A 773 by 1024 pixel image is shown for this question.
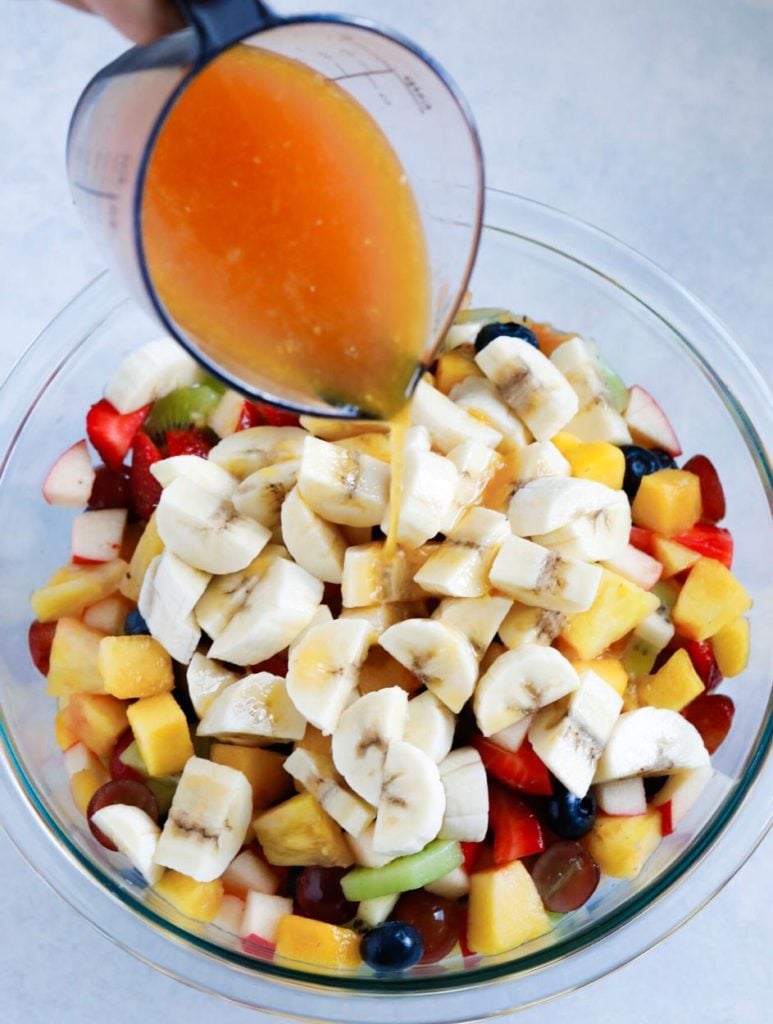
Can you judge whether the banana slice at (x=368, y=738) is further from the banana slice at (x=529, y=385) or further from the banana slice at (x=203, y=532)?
the banana slice at (x=529, y=385)

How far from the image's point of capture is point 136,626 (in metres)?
1.90

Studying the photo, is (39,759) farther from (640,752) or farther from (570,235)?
(570,235)

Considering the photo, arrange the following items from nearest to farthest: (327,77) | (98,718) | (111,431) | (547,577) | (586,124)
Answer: (327,77) < (547,577) < (98,718) < (111,431) < (586,124)

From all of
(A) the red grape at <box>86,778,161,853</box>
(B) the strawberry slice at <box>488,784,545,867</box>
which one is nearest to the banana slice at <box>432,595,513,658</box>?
(B) the strawberry slice at <box>488,784,545,867</box>

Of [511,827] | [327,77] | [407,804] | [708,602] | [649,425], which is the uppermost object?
[327,77]

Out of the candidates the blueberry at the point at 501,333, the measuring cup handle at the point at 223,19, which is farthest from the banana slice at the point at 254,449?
the measuring cup handle at the point at 223,19

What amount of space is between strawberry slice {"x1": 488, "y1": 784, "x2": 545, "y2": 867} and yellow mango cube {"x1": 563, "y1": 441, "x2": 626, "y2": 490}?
551mm

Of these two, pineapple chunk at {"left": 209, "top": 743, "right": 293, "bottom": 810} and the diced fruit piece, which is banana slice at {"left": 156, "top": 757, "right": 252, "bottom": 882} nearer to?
pineapple chunk at {"left": 209, "top": 743, "right": 293, "bottom": 810}

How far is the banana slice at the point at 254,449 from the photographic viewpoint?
2.00 metres

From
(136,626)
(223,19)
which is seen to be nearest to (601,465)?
(136,626)

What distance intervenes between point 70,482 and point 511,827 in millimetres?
989

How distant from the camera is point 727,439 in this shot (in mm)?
2234

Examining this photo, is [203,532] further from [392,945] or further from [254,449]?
[392,945]

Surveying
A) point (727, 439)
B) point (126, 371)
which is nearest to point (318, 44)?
point (126, 371)
